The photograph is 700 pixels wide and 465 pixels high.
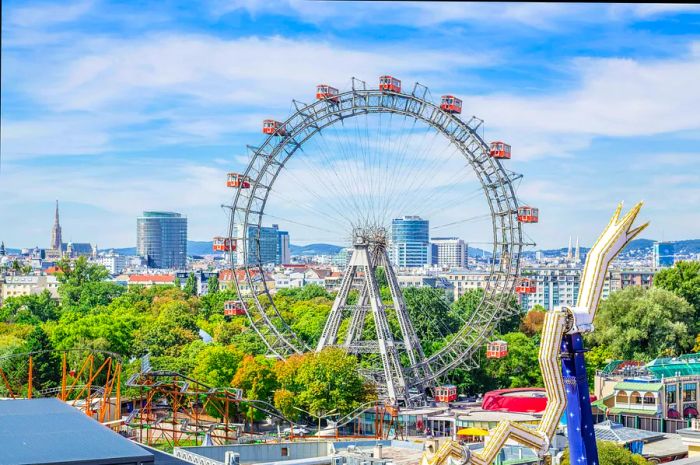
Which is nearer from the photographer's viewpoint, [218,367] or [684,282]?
[218,367]

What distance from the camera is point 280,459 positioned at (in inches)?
1264

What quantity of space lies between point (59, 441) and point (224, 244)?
36.1 meters

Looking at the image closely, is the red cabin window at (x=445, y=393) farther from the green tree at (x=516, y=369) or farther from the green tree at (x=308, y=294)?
the green tree at (x=308, y=294)

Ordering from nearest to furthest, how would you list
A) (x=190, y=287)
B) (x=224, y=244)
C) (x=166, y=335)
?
(x=224, y=244), (x=166, y=335), (x=190, y=287)

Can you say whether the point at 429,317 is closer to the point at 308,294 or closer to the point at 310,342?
the point at 310,342

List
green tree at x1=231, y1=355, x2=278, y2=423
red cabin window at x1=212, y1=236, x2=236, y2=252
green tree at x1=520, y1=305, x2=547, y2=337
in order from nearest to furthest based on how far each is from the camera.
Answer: green tree at x1=231, y1=355, x2=278, y2=423, red cabin window at x1=212, y1=236, x2=236, y2=252, green tree at x1=520, y1=305, x2=547, y2=337

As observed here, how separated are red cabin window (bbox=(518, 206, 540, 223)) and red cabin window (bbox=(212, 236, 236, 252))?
15.3m

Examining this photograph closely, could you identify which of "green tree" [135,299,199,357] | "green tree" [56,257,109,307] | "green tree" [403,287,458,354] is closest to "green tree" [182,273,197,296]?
"green tree" [56,257,109,307]

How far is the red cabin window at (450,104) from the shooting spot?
2104 inches

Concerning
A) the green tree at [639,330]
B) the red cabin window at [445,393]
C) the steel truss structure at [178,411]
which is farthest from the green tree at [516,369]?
the steel truss structure at [178,411]

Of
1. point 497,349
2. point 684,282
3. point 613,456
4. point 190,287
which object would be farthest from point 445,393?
point 190,287

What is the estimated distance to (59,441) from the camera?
72.6 feet

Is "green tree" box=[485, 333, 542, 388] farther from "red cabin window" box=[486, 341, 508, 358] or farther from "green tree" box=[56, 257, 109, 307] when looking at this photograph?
"green tree" box=[56, 257, 109, 307]

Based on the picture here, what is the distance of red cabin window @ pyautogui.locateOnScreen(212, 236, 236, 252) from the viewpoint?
188 ft
